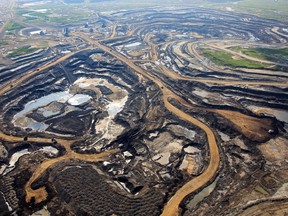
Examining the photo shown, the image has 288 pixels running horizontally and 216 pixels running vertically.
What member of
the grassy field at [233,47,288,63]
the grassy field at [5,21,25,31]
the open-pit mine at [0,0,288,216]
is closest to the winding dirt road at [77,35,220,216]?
the open-pit mine at [0,0,288,216]

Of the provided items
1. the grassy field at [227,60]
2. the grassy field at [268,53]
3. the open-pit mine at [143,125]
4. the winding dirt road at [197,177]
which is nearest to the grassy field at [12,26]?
the open-pit mine at [143,125]

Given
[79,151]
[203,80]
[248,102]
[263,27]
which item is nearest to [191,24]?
[263,27]

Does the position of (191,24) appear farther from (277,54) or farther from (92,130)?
(92,130)

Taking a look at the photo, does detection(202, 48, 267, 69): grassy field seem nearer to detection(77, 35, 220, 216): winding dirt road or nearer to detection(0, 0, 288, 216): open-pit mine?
detection(0, 0, 288, 216): open-pit mine

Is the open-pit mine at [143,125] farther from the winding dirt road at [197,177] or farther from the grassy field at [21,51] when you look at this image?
the grassy field at [21,51]

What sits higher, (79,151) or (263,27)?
(263,27)

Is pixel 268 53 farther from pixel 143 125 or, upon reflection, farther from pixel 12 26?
pixel 12 26

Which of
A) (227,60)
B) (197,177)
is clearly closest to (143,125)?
(197,177)
